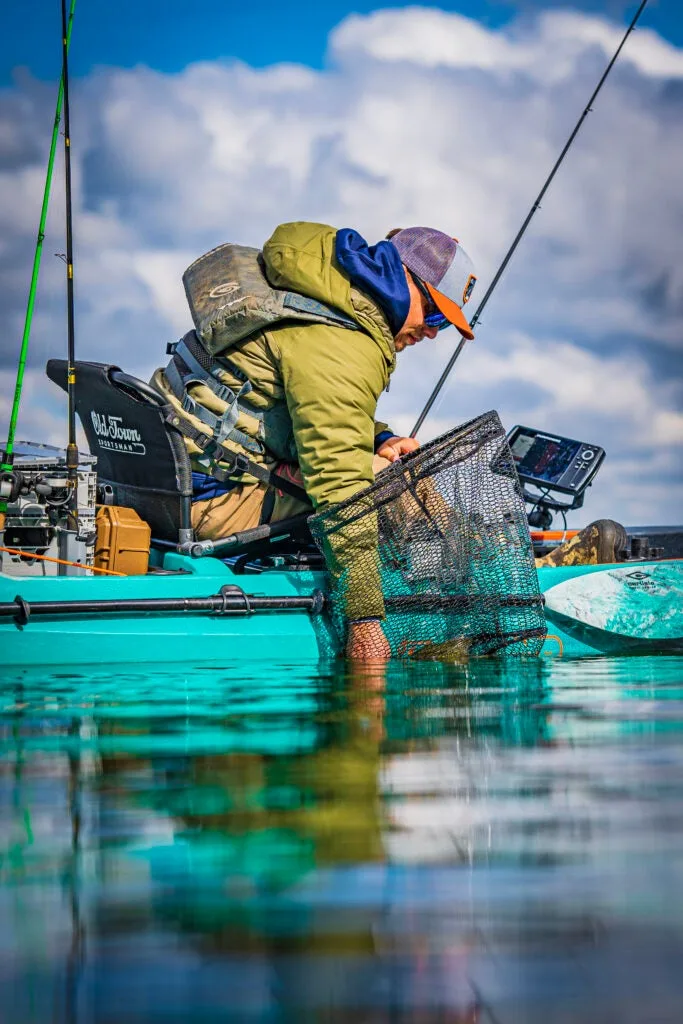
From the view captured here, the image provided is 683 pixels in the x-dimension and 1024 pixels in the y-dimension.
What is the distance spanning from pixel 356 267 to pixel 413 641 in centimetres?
159

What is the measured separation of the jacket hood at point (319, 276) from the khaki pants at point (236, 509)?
683 millimetres

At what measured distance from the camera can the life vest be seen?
4.66m

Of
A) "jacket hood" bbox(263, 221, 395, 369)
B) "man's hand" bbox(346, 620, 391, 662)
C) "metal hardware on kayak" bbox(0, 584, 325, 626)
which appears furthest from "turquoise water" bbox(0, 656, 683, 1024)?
"jacket hood" bbox(263, 221, 395, 369)

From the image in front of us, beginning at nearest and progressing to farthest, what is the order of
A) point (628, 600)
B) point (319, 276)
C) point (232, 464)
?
point (319, 276), point (232, 464), point (628, 600)

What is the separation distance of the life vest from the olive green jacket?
29 millimetres

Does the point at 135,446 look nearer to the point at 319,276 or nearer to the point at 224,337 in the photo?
the point at 224,337

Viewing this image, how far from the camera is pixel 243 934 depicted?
41.3 inches

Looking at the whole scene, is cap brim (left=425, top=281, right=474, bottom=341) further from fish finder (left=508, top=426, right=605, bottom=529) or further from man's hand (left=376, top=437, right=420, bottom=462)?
fish finder (left=508, top=426, right=605, bottom=529)

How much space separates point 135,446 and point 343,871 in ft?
12.8

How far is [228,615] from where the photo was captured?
4.61 meters

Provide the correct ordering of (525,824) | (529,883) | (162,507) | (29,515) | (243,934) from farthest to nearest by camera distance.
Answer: (162,507)
(29,515)
(525,824)
(529,883)
(243,934)

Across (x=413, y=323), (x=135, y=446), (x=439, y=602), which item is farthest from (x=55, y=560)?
(x=413, y=323)

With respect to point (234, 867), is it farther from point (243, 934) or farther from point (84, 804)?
point (84, 804)

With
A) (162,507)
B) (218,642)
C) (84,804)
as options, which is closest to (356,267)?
(162,507)
